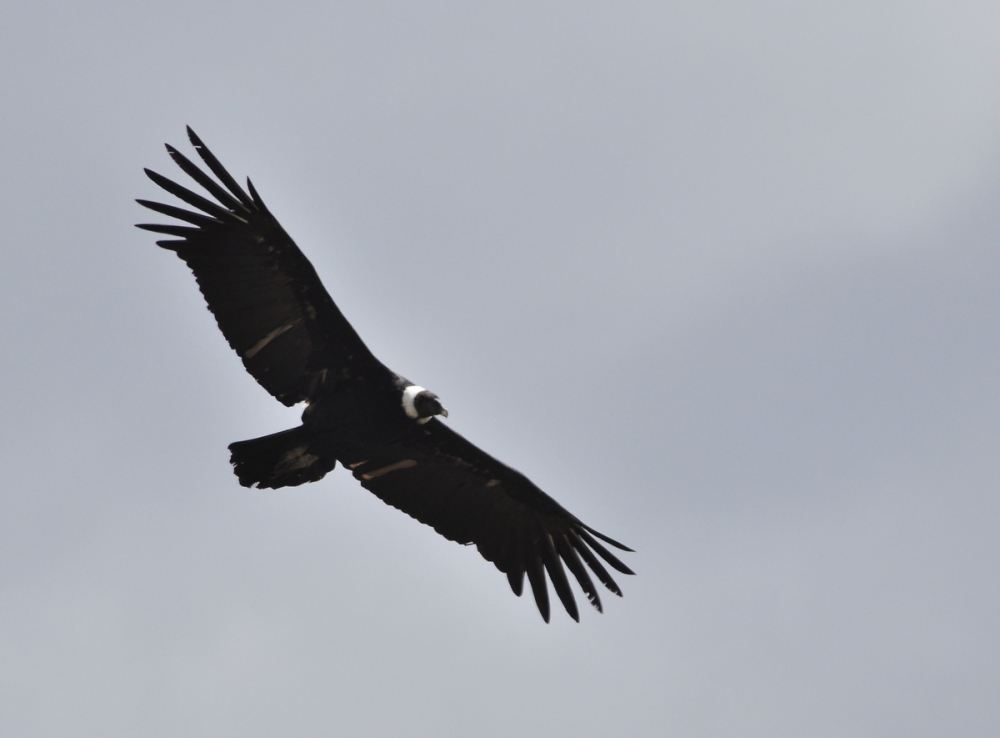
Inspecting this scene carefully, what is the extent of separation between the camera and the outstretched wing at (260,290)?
1828cm

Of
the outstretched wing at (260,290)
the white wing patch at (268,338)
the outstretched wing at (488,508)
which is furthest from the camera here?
the outstretched wing at (488,508)

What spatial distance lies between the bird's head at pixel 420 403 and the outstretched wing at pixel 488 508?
3.29 ft

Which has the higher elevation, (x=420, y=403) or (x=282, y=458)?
(x=420, y=403)

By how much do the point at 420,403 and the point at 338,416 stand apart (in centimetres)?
116

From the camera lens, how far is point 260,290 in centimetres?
1862

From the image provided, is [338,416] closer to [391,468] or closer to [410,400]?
[410,400]

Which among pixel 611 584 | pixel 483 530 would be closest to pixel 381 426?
pixel 483 530

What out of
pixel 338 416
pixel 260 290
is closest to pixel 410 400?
pixel 338 416

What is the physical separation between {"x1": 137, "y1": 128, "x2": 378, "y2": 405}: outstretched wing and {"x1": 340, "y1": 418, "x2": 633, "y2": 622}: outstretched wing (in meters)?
1.81

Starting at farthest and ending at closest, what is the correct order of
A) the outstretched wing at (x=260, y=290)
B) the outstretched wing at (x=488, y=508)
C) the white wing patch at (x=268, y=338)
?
the outstretched wing at (x=488, y=508) < the white wing patch at (x=268, y=338) < the outstretched wing at (x=260, y=290)

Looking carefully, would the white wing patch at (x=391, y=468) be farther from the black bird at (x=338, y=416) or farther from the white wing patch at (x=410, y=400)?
the white wing patch at (x=410, y=400)

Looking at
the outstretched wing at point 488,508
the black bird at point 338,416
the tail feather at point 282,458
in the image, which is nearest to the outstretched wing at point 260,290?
the black bird at point 338,416

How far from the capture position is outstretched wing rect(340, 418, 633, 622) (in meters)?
20.3

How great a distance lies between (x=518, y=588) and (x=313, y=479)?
3577 millimetres
